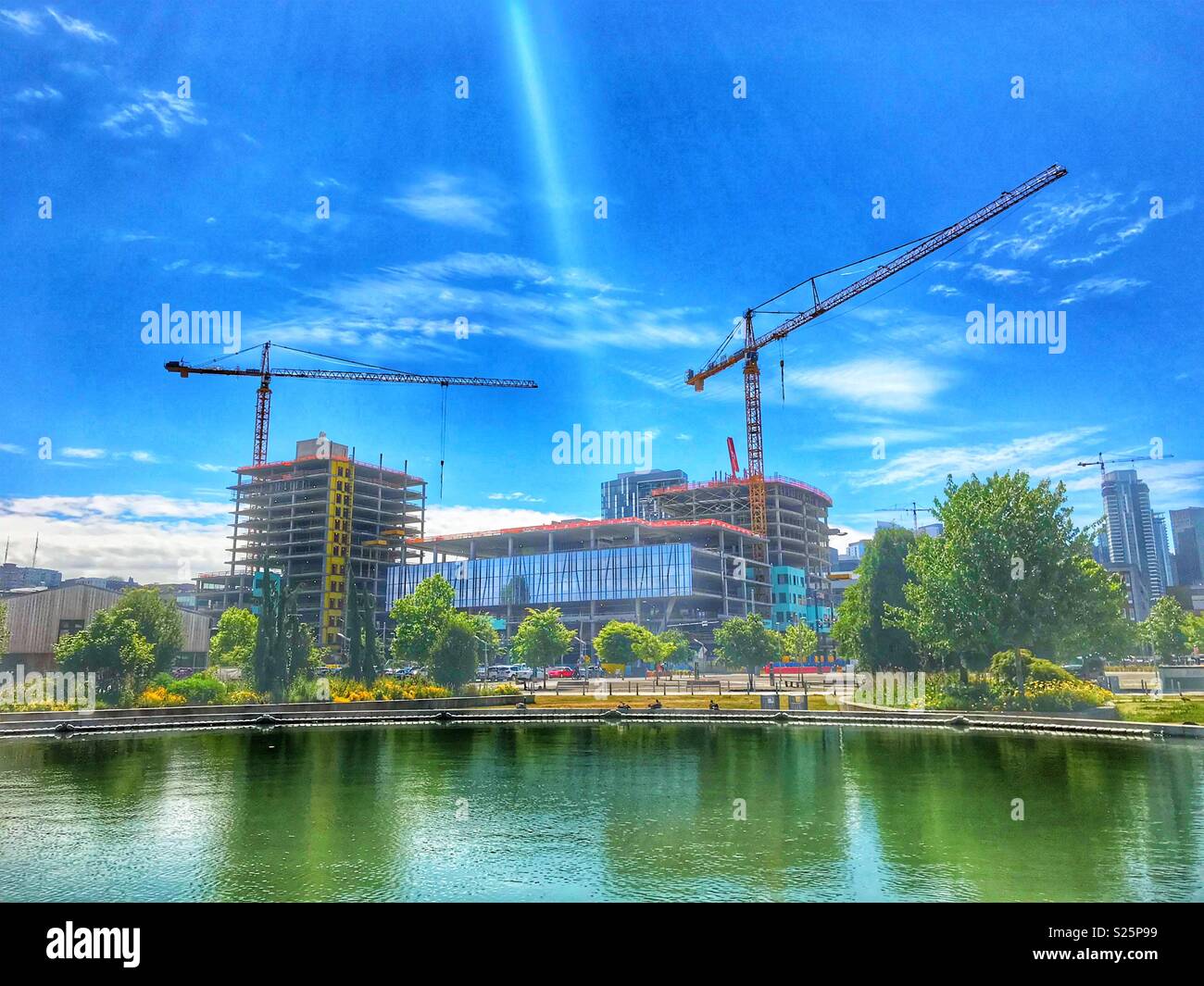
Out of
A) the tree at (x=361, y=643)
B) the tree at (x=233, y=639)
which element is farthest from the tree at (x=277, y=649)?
the tree at (x=233, y=639)

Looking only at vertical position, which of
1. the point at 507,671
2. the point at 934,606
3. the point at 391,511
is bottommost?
the point at 507,671

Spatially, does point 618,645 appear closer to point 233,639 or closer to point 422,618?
point 422,618

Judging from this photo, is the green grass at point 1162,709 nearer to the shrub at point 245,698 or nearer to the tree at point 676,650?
the shrub at point 245,698

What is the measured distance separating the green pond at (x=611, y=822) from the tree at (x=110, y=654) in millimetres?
14809

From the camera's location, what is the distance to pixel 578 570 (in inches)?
5832

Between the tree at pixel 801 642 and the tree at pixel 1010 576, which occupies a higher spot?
the tree at pixel 1010 576

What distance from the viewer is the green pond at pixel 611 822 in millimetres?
17531

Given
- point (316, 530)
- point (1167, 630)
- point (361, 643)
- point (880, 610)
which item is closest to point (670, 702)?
point (880, 610)

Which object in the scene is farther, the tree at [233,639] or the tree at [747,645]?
the tree at [747,645]
